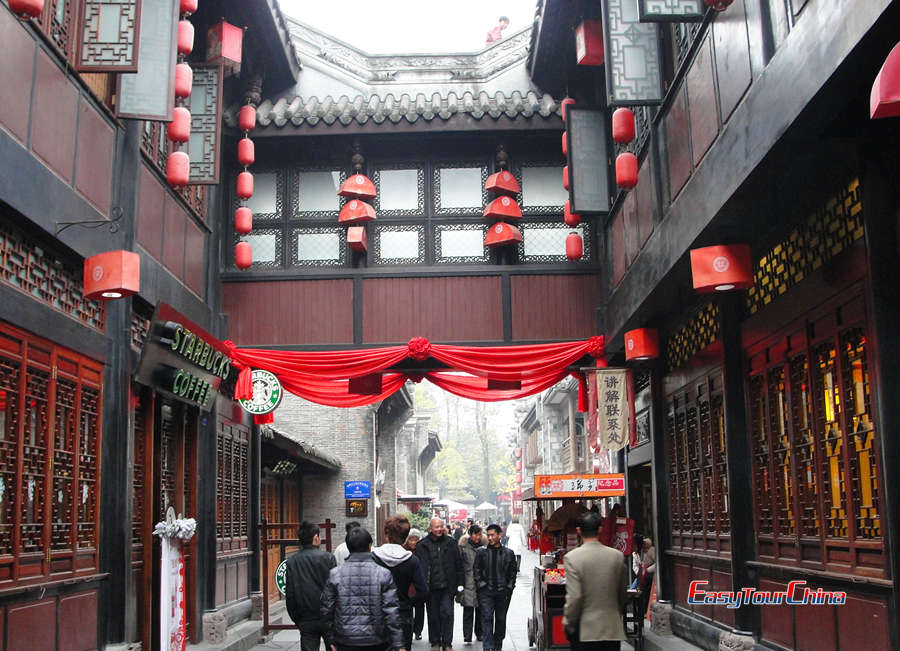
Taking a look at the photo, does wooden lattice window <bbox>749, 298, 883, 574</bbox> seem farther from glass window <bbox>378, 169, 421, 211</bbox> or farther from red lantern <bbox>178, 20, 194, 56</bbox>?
red lantern <bbox>178, 20, 194, 56</bbox>

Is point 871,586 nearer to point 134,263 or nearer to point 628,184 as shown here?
point 628,184

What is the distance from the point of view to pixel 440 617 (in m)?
13.2

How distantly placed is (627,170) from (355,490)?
1727cm

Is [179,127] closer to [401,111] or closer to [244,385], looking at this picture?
[244,385]

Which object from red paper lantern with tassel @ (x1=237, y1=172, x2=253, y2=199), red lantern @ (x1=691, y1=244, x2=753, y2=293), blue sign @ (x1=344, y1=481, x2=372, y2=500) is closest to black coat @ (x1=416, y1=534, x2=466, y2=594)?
red paper lantern with tassel @ (x1=237, y1=172, x2=253, y2=199)

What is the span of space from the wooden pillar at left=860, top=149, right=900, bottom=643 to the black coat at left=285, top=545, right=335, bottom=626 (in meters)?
4.58

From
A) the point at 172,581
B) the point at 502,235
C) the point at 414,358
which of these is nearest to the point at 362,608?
the point at 172,581

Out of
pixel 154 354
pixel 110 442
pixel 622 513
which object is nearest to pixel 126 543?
pixel 110 442

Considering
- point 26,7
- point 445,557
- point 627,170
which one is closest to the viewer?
point 26,7

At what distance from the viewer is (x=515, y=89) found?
16.1m

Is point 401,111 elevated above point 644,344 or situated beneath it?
elevated above

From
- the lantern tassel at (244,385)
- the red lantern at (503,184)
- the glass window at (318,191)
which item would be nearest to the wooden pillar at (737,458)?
the red lantern at (503,184)

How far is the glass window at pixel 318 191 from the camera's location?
15.2 meters

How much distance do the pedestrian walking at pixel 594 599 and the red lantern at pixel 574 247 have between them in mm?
7781
